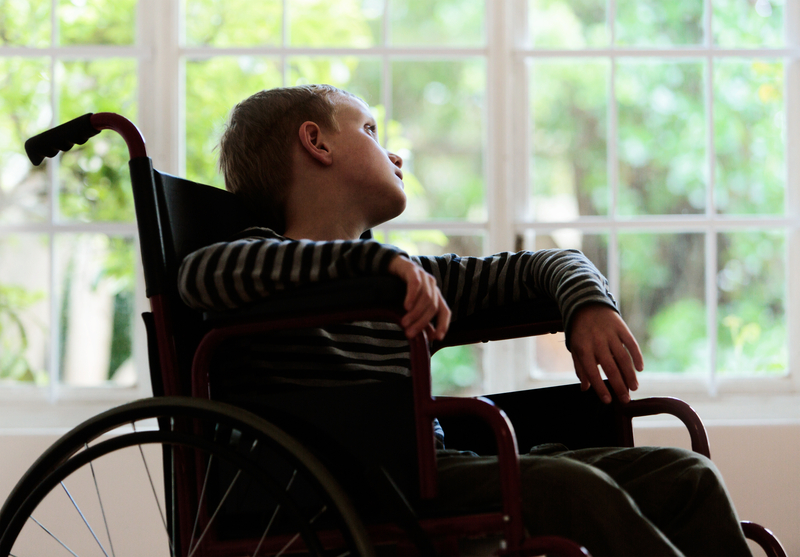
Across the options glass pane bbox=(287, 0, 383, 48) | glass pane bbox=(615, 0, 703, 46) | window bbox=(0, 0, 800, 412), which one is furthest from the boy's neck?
glass pane bbox=(615, 0, 703, 46)

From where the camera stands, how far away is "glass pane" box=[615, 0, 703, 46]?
2.02 meters

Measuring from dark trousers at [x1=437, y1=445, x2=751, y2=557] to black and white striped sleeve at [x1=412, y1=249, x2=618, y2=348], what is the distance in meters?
0.26

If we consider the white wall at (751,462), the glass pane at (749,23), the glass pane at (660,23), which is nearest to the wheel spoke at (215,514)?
the white wall at (751,462)

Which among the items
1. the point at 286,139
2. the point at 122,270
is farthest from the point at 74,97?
the point at 286,139

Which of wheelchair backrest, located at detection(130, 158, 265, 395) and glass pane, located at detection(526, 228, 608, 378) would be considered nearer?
wheelchair backrest, located at detection(130, 158, 265, 395)

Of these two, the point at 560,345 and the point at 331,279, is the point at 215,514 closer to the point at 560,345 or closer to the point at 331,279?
the point at 331,279

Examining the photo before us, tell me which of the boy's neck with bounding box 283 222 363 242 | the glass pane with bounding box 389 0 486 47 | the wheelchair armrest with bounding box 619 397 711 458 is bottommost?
the wheelchair armrest with bounding box 619 397 711 458

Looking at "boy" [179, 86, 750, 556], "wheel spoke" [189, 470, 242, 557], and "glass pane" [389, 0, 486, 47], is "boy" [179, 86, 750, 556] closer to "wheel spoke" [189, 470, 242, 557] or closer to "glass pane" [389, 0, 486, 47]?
"wheel spoke" [189, 470, 242, 557]

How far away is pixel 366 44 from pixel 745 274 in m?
1.33

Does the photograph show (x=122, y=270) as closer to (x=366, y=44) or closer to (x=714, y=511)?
(x=366, y=44)

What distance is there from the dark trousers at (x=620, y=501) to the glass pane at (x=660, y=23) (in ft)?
4.88

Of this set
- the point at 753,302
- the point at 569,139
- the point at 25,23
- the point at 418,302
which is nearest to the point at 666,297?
the point at 753,302

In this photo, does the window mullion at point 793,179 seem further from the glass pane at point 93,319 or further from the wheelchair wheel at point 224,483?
the glass pane at point 93,319

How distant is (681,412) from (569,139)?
139 centimetres
